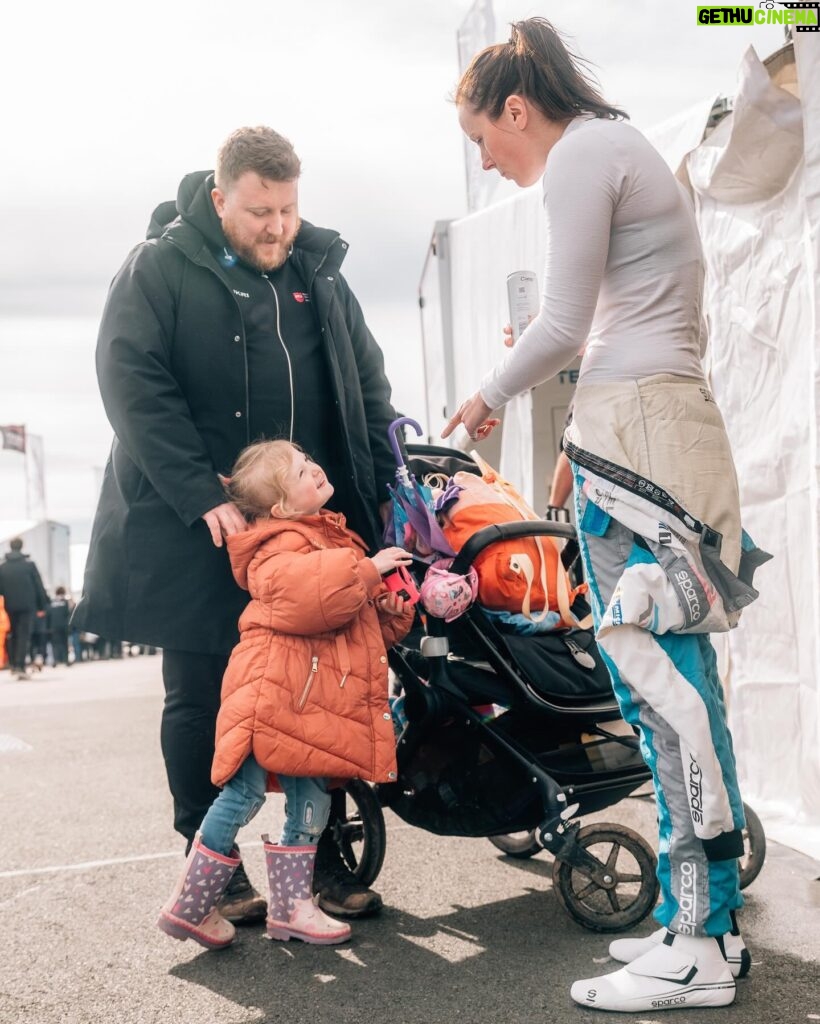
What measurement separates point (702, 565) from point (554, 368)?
0.50 meters

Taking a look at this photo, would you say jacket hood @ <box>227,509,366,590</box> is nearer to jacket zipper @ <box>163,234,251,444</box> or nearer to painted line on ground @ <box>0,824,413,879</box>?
jacket zipper @ <box>163,234,251,444</box>

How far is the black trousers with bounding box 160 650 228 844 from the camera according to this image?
116 inches

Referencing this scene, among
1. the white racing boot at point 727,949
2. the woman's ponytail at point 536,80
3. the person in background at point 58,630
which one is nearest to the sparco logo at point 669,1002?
the white racing boot at point 727,949

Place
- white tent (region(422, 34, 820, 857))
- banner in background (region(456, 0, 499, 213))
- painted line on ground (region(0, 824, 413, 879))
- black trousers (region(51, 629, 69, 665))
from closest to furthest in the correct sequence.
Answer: white tent (region(422, 34, 820, 857))
painted line on ground (region(0, 824, 413, 879))
banner in background (region(456, 0, 499, 213))
black trousers (region(51, 629, 69, 665))

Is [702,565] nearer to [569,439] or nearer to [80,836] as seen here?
[569,439]

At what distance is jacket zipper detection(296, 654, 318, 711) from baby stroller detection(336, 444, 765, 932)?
1.06 feet

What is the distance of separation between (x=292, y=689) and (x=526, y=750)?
0.60 meters

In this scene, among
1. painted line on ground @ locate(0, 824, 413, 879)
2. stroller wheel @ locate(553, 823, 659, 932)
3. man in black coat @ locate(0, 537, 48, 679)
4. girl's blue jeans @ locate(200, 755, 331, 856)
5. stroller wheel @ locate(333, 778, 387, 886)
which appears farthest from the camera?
man in black coat @ locate(0, 537, 48, 679)

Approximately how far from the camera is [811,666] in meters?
3.71

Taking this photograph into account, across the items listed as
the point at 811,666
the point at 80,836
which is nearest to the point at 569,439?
the point at 811,666

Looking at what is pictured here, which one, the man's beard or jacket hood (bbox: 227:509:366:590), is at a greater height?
the man's beard

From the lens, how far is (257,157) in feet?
9.30

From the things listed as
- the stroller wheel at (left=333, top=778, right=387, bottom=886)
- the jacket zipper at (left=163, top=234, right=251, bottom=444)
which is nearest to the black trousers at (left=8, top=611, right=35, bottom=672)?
the stroller wheel at (left=333, top=778, right=387, bottom=886)

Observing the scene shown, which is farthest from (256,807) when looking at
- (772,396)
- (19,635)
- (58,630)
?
(58,630)
